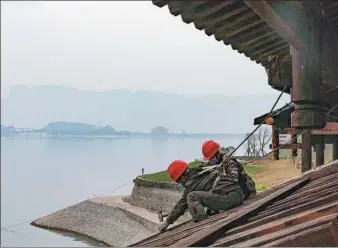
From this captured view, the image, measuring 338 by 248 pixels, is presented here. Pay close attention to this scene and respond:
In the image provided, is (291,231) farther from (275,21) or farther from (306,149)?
(306,149)

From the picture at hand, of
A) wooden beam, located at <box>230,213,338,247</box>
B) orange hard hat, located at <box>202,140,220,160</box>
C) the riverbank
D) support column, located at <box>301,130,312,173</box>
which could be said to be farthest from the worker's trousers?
the riverbank

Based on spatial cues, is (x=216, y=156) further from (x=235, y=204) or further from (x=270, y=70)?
(x=270, y=70)

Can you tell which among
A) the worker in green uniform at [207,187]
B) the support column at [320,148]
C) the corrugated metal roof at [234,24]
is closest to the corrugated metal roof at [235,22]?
the corrugated metal roof at [234,24]

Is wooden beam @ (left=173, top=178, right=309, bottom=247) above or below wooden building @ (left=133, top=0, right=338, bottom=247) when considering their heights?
below

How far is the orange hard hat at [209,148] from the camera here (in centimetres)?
581

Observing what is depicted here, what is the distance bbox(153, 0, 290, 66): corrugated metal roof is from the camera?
139 inches

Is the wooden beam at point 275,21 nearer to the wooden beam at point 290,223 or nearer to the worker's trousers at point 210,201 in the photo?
the wooden beam at point 290,223

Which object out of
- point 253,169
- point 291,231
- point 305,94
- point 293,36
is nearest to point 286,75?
point 305,94

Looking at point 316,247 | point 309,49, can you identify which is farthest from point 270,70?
point 316,247

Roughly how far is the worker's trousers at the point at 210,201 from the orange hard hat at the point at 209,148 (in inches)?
21.7

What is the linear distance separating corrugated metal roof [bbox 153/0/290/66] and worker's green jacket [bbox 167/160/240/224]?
1402 mm

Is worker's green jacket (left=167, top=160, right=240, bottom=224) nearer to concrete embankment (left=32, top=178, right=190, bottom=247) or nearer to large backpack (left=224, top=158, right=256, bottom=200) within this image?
large backpack (left=224, top=158, right=256, bottom=200)

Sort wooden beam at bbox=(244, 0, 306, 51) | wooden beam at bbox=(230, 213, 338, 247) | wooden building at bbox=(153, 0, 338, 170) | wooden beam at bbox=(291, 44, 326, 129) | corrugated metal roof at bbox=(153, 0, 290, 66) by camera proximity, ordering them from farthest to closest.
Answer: wooden beam at bbox=(291, 44, 326, 129)
corrugated metal roof at bbox=(153, 0, 290, 66)
wooden building at bbox=(153, 0, 338, 170)
wooden beam at bbox=(244, 0, 306, 51)
wooden beam at bbox=(230, 213, 338, 247)

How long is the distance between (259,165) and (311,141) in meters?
19.4
